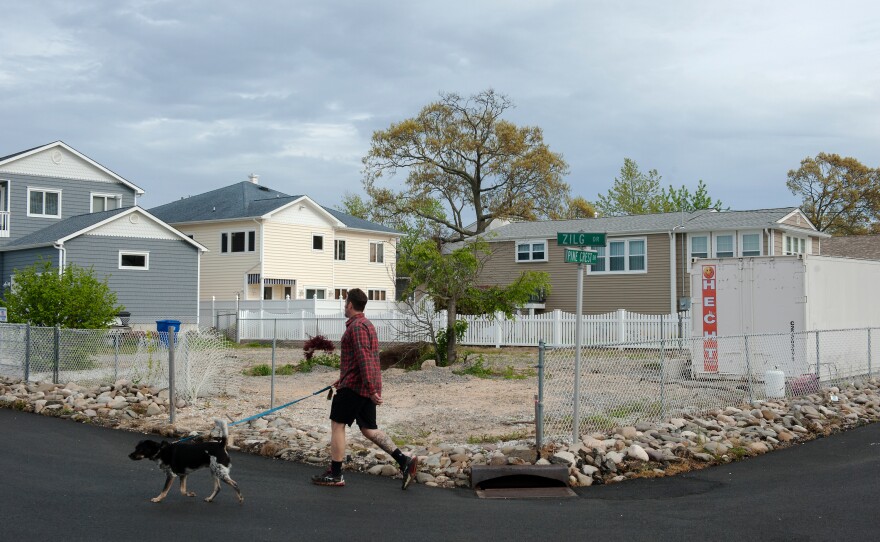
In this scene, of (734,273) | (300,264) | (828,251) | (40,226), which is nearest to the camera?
(734,273)

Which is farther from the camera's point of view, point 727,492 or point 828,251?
point 828,251

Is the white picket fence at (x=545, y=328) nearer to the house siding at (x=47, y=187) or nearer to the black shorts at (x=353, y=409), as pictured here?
the house siding at (x=47, y=187)

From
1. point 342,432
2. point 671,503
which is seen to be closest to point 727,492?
point 671,503

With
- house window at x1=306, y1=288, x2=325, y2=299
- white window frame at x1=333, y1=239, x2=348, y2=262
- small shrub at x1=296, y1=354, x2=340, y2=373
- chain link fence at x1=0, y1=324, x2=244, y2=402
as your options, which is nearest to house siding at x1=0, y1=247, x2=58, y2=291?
house window at x1=306, y1=288, x2=325, y2=299

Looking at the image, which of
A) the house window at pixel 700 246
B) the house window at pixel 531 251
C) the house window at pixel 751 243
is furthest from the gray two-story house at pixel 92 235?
the house window at pixel 751 243

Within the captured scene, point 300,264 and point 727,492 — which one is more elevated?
point 300,264

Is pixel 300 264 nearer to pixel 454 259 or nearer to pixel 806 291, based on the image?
pixel 454 259

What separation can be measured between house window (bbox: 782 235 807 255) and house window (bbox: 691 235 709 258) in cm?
290

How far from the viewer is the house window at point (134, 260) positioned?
106ft

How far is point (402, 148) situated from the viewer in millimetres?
51531

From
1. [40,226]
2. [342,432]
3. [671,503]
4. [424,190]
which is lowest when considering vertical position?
[671,503]

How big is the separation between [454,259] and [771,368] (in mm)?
7159

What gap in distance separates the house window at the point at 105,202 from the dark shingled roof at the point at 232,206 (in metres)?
5.07

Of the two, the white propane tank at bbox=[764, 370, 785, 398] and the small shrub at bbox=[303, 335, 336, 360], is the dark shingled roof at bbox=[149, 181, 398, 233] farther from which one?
the white propane tank at bbox=[764, 370, 785, 398]
